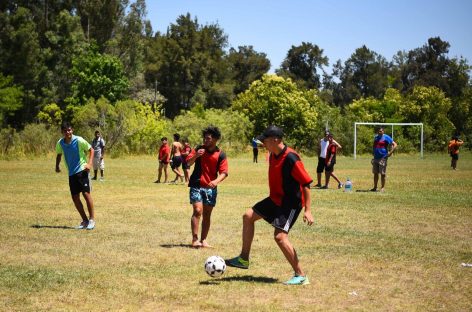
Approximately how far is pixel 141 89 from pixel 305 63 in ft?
112

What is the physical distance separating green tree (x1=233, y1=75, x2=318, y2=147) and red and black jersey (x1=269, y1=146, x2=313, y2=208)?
55594 millimetres

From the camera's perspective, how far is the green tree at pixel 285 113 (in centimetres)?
6600

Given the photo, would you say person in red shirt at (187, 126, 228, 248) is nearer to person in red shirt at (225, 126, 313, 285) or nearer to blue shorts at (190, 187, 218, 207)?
blue shorts at (190, 187, 218, 207)

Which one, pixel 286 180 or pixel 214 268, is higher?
pixel 286 180

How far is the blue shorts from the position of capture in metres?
10.8

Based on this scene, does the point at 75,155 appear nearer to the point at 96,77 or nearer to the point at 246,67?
the point at 96,77

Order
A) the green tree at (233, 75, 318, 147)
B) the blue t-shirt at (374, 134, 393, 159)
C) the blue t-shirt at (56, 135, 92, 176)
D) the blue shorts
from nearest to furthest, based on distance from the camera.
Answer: the blue shorts → the blue t-shirt at (56, 135, 92, 176) → the blue t-shirt at (374, 134, 393, 159) → the green tree at (233, 75, 318, 147)

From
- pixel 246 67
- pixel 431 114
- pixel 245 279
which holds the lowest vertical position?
pixel 245 279

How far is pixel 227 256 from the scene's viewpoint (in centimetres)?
1012

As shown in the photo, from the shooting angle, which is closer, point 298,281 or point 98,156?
point 298,281

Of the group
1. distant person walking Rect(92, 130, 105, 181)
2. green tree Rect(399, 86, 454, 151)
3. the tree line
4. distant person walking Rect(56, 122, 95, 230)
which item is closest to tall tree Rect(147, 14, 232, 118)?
the tree line

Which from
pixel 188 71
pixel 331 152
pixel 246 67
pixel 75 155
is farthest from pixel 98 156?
pixel 246 67

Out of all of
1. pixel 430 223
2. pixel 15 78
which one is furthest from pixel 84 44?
pixel 430 223

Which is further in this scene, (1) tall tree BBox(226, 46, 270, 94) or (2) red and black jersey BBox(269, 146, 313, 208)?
(1) tall tree BBox(226, 46, 270, 94)
